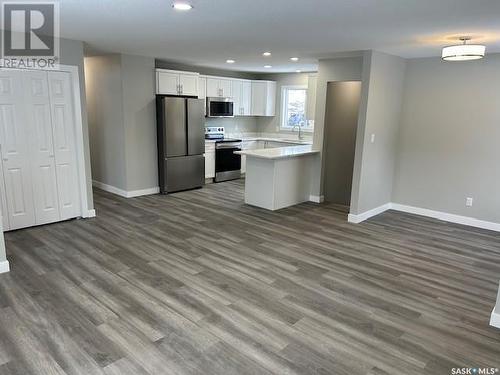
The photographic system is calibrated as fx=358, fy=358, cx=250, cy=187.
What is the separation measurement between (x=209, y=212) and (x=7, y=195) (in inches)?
106

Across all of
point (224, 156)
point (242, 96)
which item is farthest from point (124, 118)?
point (242, 96)

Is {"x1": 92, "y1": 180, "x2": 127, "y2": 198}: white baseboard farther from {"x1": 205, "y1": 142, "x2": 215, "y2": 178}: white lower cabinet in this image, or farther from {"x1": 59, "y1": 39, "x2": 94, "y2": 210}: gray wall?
{"x1": 205, "y1": 142, "x2": 215, "y2": 178}: white lower cabinet

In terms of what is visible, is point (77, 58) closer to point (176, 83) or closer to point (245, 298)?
point (176, 83)

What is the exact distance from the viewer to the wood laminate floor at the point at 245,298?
2373 millimetres

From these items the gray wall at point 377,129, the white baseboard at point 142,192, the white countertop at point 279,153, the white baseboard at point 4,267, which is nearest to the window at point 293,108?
the white countertop at point 279,153

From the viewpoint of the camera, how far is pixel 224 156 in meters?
7.96

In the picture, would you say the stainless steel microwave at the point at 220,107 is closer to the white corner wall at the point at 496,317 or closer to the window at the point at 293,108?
the window at the point at 293,108

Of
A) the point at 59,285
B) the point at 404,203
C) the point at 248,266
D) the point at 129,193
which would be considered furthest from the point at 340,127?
the point at 59,285

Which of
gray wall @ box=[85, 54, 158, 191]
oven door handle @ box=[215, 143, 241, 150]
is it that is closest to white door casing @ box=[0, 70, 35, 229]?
gray wall @ box=[85, 54, 158, 191]

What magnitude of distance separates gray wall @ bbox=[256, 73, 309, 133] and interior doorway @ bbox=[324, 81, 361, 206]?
93.8 inches

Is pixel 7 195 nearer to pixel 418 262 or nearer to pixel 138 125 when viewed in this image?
pixel 138 125

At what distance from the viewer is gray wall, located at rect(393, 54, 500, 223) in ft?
16.6

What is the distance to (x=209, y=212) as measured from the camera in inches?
223

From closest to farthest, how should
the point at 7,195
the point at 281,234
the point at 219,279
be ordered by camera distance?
the point at 219,279, the point at 7,195, the point at 281,234
